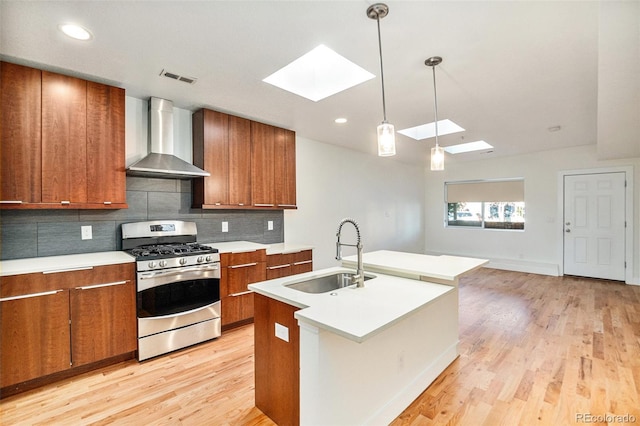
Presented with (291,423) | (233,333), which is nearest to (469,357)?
(291,423)

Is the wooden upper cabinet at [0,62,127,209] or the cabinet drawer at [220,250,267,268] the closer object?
the wooden upper cabinet at [0,62,127,209]

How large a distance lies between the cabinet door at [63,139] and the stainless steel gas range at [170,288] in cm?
60

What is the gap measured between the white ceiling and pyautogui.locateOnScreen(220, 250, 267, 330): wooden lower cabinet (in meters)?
1.67

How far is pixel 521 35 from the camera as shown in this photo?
1.97 meters

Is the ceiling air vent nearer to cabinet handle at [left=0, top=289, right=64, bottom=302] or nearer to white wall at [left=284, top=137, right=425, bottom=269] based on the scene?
cabinet handle at [left=0, top=289, right=64, bottom=302]

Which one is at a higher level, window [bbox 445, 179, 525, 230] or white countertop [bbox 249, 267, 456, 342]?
window [bbox 445, 179, 525, 230]

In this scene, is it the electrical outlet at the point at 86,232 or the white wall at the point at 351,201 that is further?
the white wall at the point at 351,201

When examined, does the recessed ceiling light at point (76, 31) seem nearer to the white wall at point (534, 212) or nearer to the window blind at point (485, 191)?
the white wall at point (534, 212)

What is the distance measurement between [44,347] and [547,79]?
4.65 meters

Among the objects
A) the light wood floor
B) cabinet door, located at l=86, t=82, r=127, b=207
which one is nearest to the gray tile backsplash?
cabinet door, located at l=86, t=82, r=127, b=207

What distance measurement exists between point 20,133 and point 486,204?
7.76m

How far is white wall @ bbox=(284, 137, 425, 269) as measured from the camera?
468 cm

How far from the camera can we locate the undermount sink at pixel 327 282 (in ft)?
6.76
